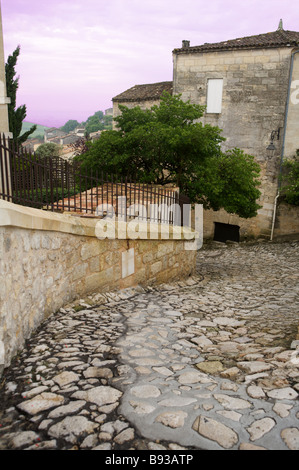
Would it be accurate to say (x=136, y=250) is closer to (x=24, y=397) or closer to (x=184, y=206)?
(x=184, y=206)

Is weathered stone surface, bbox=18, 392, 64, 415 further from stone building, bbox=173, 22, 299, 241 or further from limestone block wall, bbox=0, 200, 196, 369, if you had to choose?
stone building, bbox=173, 22, 299, 241

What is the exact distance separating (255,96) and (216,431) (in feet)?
54.3

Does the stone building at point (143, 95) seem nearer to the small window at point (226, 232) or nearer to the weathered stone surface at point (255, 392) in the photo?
the small window at point (226, 232)

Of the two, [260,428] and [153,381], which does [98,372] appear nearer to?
[153,381]

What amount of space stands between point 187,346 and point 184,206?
524 centimetres

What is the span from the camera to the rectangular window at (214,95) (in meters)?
17.0

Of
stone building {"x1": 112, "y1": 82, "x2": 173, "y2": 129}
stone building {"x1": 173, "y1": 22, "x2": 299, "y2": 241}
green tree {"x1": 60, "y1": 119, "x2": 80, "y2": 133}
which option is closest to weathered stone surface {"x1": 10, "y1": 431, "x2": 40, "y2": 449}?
stone building {"x1": 173, "y1": 22, "x2": 299, "y2": 241}

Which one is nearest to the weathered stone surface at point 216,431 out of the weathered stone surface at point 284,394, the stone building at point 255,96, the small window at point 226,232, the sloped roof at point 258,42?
the weathered stone surface at point 284,394

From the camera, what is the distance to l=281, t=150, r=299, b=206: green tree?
15.1m

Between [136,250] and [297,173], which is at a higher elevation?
[297,173]

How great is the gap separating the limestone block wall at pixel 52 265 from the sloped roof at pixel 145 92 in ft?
49.9

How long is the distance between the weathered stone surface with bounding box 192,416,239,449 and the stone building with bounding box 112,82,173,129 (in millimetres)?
19457
